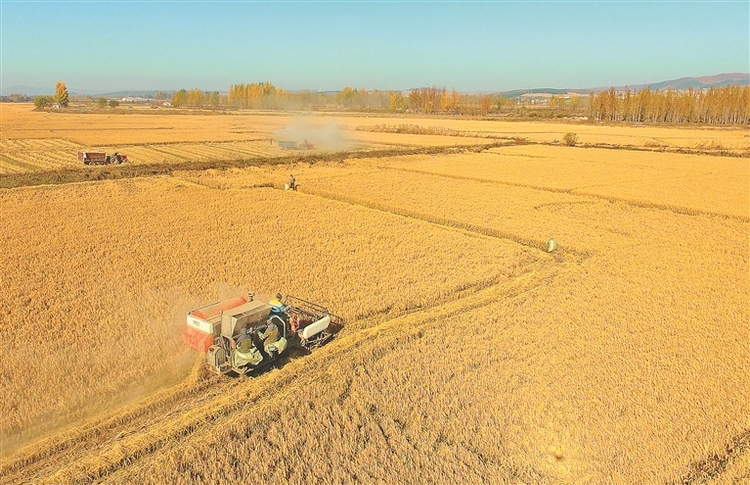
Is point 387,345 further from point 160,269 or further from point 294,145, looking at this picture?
point 294,145

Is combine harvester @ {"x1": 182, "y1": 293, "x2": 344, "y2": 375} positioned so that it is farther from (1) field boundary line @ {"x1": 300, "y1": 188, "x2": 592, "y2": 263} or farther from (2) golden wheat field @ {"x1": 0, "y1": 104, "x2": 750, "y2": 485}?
(1) field boundary line @ {"x1": 300, "y1": 188, "x2": 592, "y2": 263}

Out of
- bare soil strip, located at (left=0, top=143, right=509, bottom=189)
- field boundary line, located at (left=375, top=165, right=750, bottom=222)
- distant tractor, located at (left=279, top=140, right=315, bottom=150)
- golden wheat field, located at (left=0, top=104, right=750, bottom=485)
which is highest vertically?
distant tractor, located at (left=279, top=140, right=315, bottom=150)

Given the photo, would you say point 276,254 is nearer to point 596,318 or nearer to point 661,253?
point 596,318

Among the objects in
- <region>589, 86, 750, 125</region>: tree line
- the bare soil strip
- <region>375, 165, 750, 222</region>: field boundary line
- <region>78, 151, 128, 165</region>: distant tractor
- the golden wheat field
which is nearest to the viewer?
the golden wheat field

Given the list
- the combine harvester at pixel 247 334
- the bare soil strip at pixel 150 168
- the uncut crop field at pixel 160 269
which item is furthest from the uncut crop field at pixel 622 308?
the bare soil strip at pixel 150 168

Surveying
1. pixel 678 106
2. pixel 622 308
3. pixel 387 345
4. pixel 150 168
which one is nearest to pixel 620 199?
pixel 622 308

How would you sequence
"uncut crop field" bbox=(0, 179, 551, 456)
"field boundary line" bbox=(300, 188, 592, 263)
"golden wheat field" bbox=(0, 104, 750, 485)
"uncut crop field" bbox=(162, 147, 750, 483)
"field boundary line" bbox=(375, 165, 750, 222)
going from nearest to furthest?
"golden wheat field" bbox=(0, 104, 750, 485), "uncut crop field" bbox=(162, 147, 750, 483), "uncut crop field" bbox=(0, 179, 551, 456), "field boundary line" bbox=(300, 188, 592, 263), "field boundary line" bbox=(375, 165, 750, 222)

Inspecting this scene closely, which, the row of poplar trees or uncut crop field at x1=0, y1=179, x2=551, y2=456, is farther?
the row of poplar trees

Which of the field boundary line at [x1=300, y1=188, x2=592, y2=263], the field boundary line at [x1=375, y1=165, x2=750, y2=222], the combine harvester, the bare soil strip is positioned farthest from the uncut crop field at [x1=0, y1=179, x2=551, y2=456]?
the field boundary line at [x1=375, y1=165, x2=750, y2=222]
